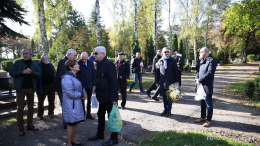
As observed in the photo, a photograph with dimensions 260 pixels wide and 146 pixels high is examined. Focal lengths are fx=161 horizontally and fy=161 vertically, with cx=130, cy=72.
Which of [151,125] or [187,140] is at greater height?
[187,140]

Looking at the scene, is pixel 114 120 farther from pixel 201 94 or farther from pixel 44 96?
pixel 44 96

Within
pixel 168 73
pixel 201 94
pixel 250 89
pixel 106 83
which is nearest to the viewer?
pixel 106 83

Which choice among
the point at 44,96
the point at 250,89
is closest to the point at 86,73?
the point at 44,96

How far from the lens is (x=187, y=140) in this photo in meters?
3.37

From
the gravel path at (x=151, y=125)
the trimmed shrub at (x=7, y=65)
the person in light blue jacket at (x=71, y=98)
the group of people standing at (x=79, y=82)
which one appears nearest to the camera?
the person in light blue jacket at (x=71, y=98)

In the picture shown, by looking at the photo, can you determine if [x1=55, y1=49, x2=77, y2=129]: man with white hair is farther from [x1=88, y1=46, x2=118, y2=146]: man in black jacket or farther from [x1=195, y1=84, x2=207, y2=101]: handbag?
[x1=195, y1=84, x2=207, y2=101]: handbag

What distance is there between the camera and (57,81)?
484 cm

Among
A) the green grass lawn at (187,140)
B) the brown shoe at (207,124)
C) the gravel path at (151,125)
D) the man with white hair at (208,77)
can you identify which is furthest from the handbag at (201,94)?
the green grass lawn at (187,140)

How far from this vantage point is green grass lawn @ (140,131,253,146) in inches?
125

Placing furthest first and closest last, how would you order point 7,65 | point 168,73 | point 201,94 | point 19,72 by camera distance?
point 7,65
point 168,73
point 201,94
point 19,72

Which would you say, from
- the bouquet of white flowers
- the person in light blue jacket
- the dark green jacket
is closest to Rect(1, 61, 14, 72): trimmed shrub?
the dark green jacket

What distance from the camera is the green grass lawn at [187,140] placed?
10.4ft

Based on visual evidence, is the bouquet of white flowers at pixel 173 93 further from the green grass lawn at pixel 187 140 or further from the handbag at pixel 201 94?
the green grass lawn at pixel 187 140

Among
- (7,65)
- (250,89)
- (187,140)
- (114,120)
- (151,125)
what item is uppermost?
(7,65)
